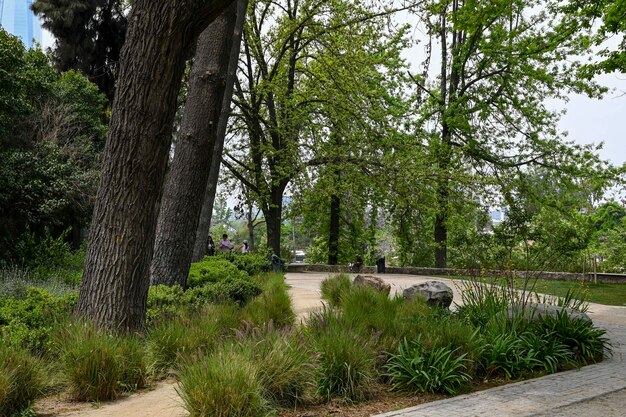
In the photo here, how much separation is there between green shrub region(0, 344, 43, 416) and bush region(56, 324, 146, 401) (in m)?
0.28

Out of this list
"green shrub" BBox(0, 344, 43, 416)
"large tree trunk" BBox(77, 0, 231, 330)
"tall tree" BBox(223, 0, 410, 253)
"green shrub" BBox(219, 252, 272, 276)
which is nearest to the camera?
"green shrub" BBox(0, 344, 43, 416)

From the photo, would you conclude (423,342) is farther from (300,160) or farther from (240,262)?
(300,160)

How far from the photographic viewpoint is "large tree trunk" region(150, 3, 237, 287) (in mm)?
9539

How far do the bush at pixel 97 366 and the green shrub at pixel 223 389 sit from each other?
941 millimetres

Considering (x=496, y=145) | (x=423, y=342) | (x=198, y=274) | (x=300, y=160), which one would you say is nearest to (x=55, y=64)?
(x=300, y=160)

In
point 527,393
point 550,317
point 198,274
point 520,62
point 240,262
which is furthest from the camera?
point 520,62

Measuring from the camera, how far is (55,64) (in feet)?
83.5

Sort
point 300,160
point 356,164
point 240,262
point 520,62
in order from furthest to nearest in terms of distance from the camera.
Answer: point 520,62 < point 300,160 < point 356,164 < point 240,262

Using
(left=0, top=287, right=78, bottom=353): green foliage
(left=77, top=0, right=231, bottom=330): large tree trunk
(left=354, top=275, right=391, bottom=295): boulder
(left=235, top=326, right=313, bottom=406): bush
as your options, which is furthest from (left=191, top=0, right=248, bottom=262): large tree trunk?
(left=235, top=326, right=313, bottom=406): bush

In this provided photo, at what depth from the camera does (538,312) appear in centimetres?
764

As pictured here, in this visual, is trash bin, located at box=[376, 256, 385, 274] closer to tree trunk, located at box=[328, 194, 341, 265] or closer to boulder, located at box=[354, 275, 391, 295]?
tree trunk, located at box=[328, 194, 341, 265]

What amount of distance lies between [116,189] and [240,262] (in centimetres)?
1002

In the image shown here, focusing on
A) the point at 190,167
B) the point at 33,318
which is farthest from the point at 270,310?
the point at 33,318

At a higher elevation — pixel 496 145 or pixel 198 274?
pixel 496 145
